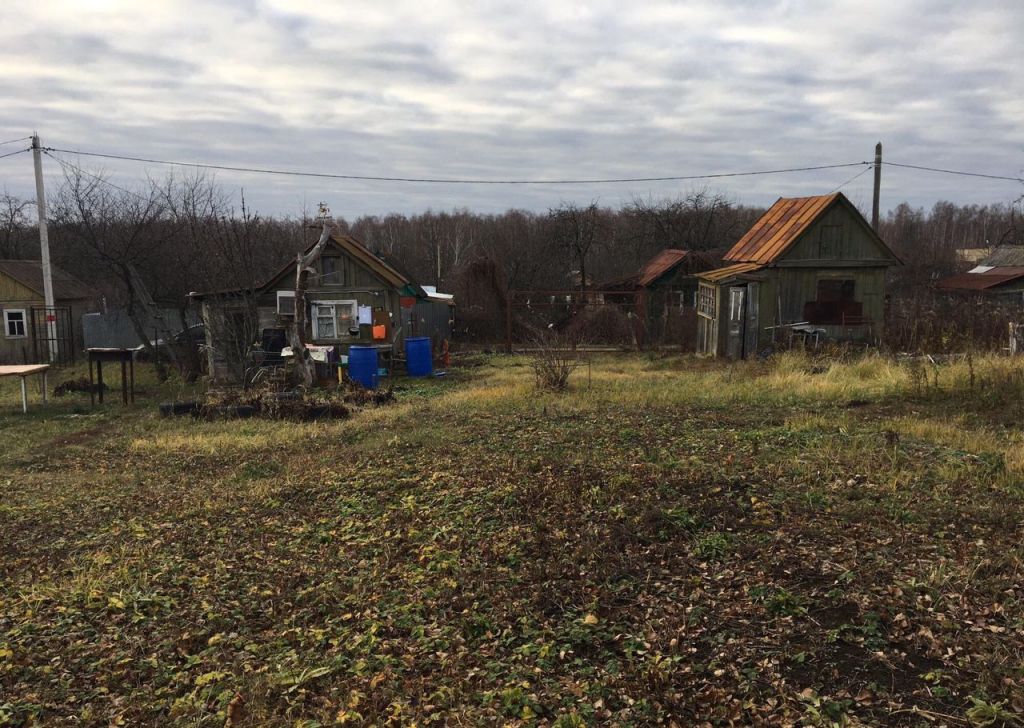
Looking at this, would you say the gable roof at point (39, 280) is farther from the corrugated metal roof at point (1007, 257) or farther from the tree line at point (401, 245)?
the corrugated metal roof at point (1007, 257)

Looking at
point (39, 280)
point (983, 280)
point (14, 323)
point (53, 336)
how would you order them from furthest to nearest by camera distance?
1. point (983, 280)
2. point (39, 280)
3. point (14, 323)
4. point (53, 336)

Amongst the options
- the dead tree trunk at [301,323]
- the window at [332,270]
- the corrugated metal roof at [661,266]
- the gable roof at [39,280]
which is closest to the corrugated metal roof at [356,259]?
the window at [332,270]

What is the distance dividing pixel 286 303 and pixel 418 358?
3796mm

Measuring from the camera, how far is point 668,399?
38.6 ft

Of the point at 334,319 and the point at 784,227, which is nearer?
the point at 784,227

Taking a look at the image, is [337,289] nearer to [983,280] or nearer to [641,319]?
[641,319]

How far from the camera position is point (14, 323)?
26.7 metres

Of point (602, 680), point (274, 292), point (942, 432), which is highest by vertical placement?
point (274, 292)

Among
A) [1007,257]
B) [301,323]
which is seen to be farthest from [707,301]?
→ [1007,257]

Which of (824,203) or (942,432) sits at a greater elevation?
(824,203)

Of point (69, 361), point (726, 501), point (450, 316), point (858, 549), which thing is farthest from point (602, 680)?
point (69, 361)

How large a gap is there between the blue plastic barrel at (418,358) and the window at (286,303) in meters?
3.24

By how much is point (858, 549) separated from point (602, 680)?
230cm

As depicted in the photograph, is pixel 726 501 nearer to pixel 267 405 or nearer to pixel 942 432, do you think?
pixel 942 432
